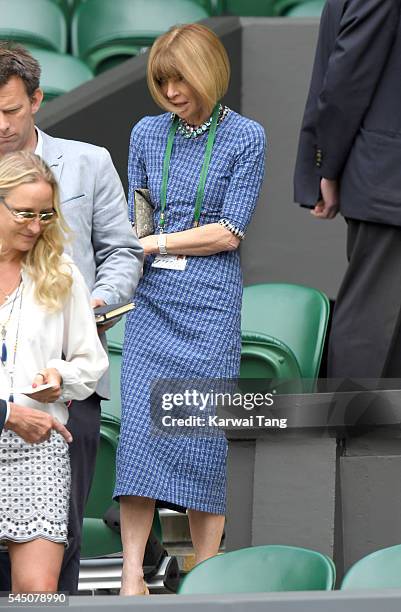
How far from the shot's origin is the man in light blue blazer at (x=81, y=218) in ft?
14.4

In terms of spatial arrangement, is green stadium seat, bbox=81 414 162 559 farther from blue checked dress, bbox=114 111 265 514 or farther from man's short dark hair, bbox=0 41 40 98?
man's short dark hair, bbox=0 41 40 98

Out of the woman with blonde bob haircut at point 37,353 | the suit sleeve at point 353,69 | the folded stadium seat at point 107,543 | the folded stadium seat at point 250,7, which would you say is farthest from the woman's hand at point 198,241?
the folded stadium seat at point 250,7

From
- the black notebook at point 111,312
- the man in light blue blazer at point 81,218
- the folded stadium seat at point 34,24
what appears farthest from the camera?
the folded stadium seat at point 34,24

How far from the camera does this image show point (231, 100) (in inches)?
275

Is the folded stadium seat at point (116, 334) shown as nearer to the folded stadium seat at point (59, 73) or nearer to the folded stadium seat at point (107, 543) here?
the folded stadium seat at point (107, 543)

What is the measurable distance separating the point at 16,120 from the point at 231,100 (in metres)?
2.63

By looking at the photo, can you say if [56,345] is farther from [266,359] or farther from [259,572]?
[266,359]

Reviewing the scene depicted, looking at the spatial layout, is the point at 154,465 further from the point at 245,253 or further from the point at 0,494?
the point at 245,253

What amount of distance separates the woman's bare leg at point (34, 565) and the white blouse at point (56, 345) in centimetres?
32

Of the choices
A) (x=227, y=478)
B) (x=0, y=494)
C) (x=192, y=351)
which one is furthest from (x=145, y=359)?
(x=0, y=494)

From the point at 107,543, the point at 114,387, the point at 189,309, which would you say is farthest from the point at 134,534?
the point at 114,387

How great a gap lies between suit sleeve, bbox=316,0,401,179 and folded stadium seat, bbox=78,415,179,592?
1.17m

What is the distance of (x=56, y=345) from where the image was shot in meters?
4.01

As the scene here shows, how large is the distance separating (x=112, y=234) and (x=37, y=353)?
72cm
